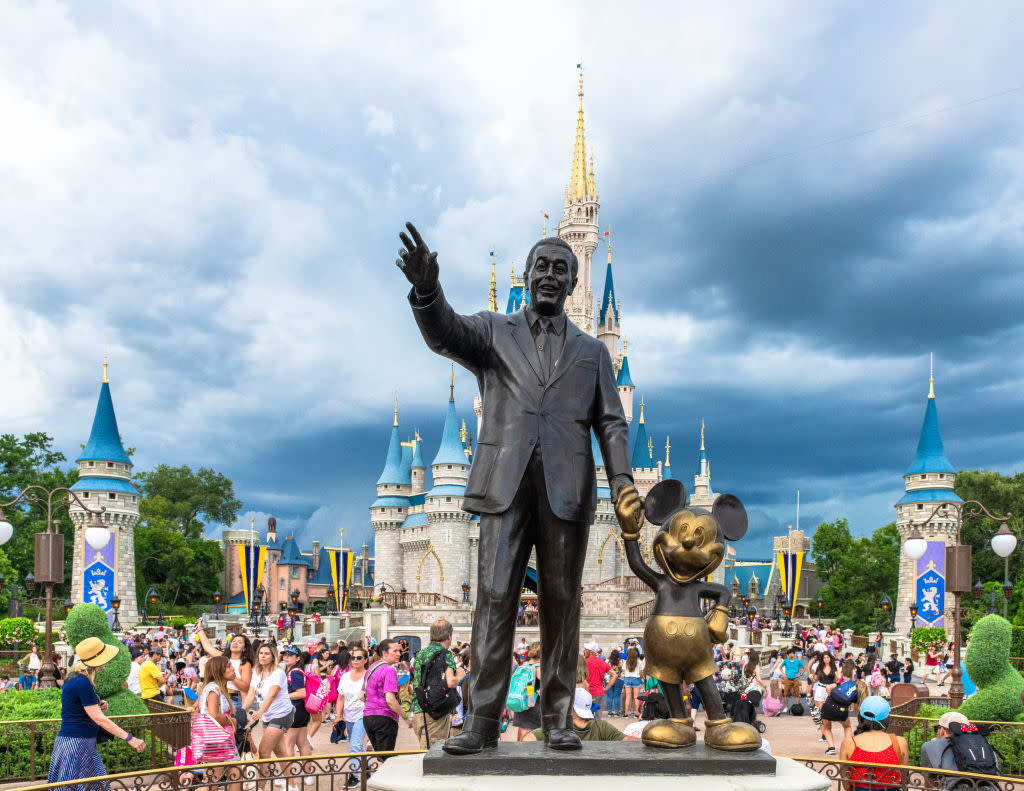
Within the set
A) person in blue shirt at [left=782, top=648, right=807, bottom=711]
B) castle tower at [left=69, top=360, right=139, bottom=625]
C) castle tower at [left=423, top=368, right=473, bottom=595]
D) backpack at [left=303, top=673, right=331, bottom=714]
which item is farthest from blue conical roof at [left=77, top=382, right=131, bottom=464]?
backpack at [left=303, top=673, right=331, bottom=714]

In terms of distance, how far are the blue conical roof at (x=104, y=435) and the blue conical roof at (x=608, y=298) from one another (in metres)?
32.1

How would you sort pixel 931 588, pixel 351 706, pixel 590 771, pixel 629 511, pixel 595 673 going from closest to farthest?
pixel 590 771, pixel 629 511, pixel 351 706, pixel 595 673, pixel 931 588

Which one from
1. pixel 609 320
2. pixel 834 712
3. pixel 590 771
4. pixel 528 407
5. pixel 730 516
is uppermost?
pixel 609 320

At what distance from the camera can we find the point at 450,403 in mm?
57125

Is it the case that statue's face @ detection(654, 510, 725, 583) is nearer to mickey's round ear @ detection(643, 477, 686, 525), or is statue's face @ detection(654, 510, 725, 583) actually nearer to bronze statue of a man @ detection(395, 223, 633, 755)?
mickey's round ear @ detection(643, 477, 686, 525)

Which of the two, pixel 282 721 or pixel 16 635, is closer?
pixel 282 721

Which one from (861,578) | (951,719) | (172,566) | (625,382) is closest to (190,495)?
(172,566)

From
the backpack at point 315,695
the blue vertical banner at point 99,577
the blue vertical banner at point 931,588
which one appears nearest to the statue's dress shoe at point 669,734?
the backpack at point 315,695

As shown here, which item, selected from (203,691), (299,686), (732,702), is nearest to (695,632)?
(203,691)

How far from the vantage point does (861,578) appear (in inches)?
1991

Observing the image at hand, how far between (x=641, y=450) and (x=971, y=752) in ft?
188

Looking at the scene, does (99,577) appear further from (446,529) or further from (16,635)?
(446,529)

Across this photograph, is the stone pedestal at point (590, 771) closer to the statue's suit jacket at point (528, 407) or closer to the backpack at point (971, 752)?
the statue's suit jacket at point (528, 407)

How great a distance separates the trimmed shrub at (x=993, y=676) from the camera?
29.1ft
